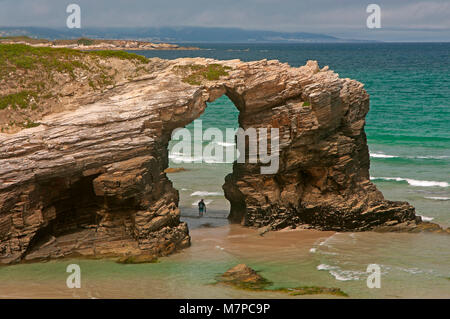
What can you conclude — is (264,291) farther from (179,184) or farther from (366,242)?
(179,184)

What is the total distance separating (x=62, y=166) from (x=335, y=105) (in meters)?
13.4

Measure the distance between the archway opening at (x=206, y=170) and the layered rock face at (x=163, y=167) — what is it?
3.15 meters

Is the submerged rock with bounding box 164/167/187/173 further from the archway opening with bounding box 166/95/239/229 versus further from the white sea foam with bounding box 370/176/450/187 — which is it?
the white sea foam with bounding box 370/176/450/187

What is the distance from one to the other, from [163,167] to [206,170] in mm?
19321

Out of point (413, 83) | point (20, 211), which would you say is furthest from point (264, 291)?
point (413, 83)

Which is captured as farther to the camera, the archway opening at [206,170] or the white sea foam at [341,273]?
the archway opening at [206,170]

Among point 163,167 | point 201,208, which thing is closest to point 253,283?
point 163,167

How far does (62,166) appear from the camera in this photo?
22.8 metres

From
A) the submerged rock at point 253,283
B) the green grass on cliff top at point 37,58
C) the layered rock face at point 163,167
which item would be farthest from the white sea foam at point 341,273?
the green grass on cliff top at point 37,58

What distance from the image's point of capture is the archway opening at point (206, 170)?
34000 mm

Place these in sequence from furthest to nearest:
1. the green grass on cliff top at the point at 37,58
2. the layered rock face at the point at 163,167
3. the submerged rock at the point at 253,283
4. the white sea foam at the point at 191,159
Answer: the white sea foam at the point at 191,159
the green grass on cliff top at the point at 37,58
the layered rock face at the point at 163,167
the submerged rock at the point at 253,283

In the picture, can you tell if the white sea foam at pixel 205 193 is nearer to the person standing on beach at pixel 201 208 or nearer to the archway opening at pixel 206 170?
the archway opening at pixel 206 170

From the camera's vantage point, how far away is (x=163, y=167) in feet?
88.6

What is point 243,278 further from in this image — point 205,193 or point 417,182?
point 417,182
